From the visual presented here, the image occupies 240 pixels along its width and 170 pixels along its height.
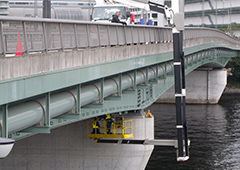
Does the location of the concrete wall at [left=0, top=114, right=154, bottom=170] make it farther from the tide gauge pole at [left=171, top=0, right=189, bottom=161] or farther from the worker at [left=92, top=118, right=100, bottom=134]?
the tide gauge pole at [left=171, top=0, right=189, bottom=161]

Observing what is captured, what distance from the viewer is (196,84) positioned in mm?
65188

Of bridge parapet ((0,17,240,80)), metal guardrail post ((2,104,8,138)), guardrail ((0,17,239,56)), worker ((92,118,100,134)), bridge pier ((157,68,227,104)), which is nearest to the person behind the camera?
metal guardrail post ((2,104,8,138))

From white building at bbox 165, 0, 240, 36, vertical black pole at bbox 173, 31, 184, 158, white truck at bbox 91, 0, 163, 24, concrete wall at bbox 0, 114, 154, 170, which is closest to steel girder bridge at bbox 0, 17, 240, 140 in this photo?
vertical black pole at bbox 173, 31, 184, 158

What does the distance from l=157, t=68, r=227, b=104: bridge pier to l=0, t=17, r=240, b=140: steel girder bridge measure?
39.0 meters

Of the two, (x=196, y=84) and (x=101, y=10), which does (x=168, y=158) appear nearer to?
(x=101, y=10)

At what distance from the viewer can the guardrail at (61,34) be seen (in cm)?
1122

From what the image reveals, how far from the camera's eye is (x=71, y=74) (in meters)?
13.0

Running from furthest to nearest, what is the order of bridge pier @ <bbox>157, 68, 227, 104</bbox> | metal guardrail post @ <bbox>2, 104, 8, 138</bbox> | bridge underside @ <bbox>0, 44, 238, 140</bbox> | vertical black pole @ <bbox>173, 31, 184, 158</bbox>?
bridge pier @ <bbox>157, 68, 227, 104</bbox> → vertical black pole @ <bbox>173, 31, 184, 158</bbox> → bridge underside @ <bbox>0, 44, 238, 140</bbox> → metal guardrail post @ <bbox>2, 104, 8, 138</bbox>

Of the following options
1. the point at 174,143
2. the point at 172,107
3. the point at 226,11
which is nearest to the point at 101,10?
the point at 174,143

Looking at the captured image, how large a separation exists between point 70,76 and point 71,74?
0.07 metres

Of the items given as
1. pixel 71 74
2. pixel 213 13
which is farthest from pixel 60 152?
pixel 213 13

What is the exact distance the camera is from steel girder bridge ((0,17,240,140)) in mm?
10750

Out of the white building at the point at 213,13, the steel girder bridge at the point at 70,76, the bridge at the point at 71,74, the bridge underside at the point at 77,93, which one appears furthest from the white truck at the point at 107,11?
the white building at the point at 213,13

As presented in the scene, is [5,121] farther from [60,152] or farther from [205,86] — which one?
[205,86]
